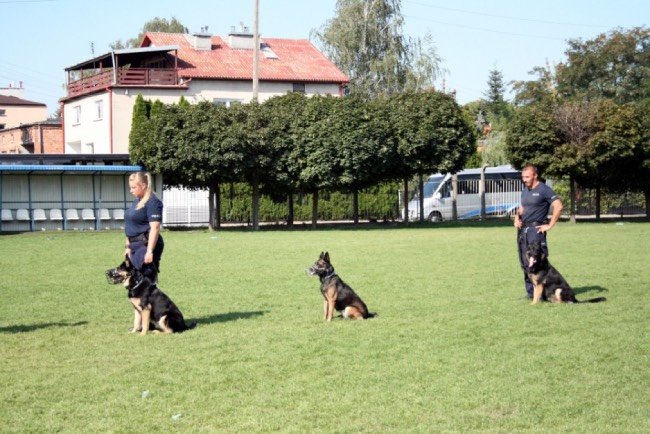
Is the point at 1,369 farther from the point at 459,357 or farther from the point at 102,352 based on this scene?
the point at 459,357

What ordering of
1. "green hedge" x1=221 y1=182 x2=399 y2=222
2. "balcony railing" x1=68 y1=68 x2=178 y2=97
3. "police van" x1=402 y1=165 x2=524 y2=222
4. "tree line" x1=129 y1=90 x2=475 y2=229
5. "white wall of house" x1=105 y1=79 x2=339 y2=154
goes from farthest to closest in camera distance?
1. "balcony railing" x1=68 y1=68 x2=178 y2=97
2. "white wall of house" x1=105 y1=79 x2=339 y2=154
3. "police van" x1=402 y1=165 x2=524 y2=222
4. "green hedge" x1=221 y1=182 x2=399 y2=222
5. "tree line" x1=129 y1=90 x2=475 y2=229

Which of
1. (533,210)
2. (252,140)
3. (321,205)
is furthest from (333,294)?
(321,205)

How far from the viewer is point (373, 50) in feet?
214

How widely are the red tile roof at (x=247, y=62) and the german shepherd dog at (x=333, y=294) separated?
4309 cm

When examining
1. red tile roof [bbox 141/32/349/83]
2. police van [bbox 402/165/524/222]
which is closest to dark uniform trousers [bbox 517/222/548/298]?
police van [bbox 402/165/524/222]

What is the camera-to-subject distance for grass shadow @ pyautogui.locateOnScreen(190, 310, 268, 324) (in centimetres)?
1193

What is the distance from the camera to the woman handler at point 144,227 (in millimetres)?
10797

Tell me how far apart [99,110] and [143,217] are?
4423 centimetres

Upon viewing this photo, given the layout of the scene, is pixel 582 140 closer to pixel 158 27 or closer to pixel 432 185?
pixel 432 185

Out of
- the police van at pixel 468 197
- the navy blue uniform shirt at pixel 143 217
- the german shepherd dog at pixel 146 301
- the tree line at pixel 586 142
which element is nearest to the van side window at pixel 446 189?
the police van at pixel 468 197

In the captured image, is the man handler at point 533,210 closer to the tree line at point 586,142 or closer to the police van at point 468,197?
the tree line at point 586,142

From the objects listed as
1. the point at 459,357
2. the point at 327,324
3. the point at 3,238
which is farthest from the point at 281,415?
the point at 3,238

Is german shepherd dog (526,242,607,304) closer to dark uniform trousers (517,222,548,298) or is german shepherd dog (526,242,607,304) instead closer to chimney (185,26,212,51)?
dark uniform trousers (517,222,548,298)

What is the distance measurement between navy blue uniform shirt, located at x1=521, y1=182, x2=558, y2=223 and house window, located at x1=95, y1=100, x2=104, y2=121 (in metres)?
42.7
